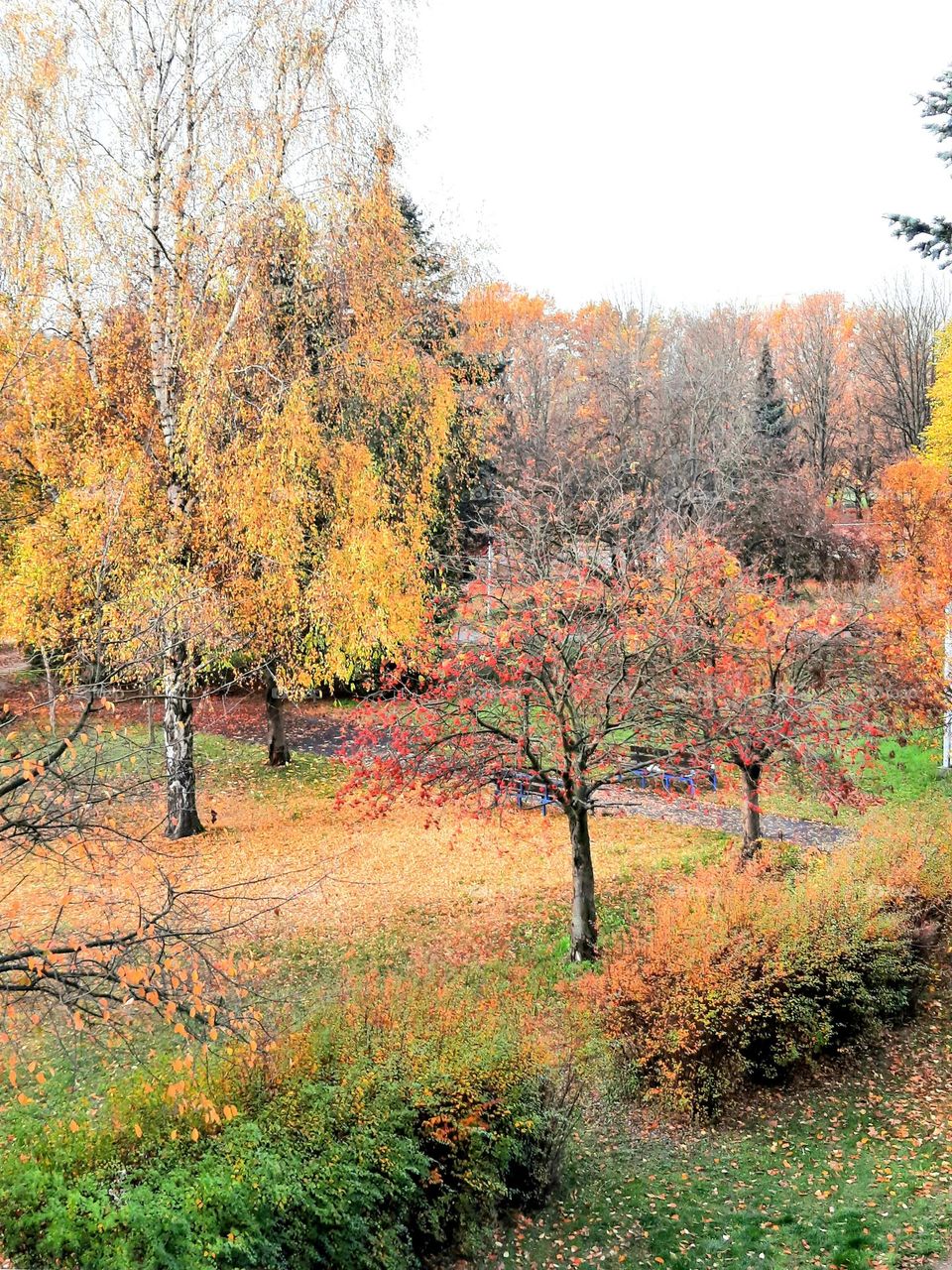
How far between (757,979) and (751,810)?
4773 millimetres

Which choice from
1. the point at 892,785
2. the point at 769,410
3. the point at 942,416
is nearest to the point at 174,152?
the point at 892,785

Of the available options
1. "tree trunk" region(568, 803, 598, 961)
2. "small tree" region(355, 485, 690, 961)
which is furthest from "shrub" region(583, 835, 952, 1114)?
"small tree" region(355, 485, 690, 961)

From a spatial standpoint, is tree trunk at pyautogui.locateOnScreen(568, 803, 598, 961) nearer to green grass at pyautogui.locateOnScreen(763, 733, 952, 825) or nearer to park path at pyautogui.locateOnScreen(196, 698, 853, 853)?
park path at pyautogui.locateOnScreen(196, 698, 853, 853)

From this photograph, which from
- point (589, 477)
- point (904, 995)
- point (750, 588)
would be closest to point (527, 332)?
point (589, 477)

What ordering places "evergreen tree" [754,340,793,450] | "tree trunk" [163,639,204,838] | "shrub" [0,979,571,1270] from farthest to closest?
1. "evergreen tree" [754,340,793,450]
2. "tree trunk" [163,639,204,838]
3. "shrub" [0,979,571,1270]

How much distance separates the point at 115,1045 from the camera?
8.41 metres

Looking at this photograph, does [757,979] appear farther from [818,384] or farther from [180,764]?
[818,384]

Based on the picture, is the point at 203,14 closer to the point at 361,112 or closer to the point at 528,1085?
the point at 361,112

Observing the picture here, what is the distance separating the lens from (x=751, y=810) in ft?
42.8

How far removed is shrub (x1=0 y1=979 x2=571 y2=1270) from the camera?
4773 mm

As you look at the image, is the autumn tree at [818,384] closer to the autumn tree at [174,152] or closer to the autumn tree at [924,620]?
the autumn tree at [924,620]

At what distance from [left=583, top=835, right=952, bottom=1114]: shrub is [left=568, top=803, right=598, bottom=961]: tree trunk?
1.83 feet

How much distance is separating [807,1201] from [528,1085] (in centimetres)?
214

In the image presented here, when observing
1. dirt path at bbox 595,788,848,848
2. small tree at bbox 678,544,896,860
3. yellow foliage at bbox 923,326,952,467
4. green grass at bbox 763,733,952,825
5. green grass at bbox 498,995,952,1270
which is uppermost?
yellow foliage at bbox 923,326,952,467
